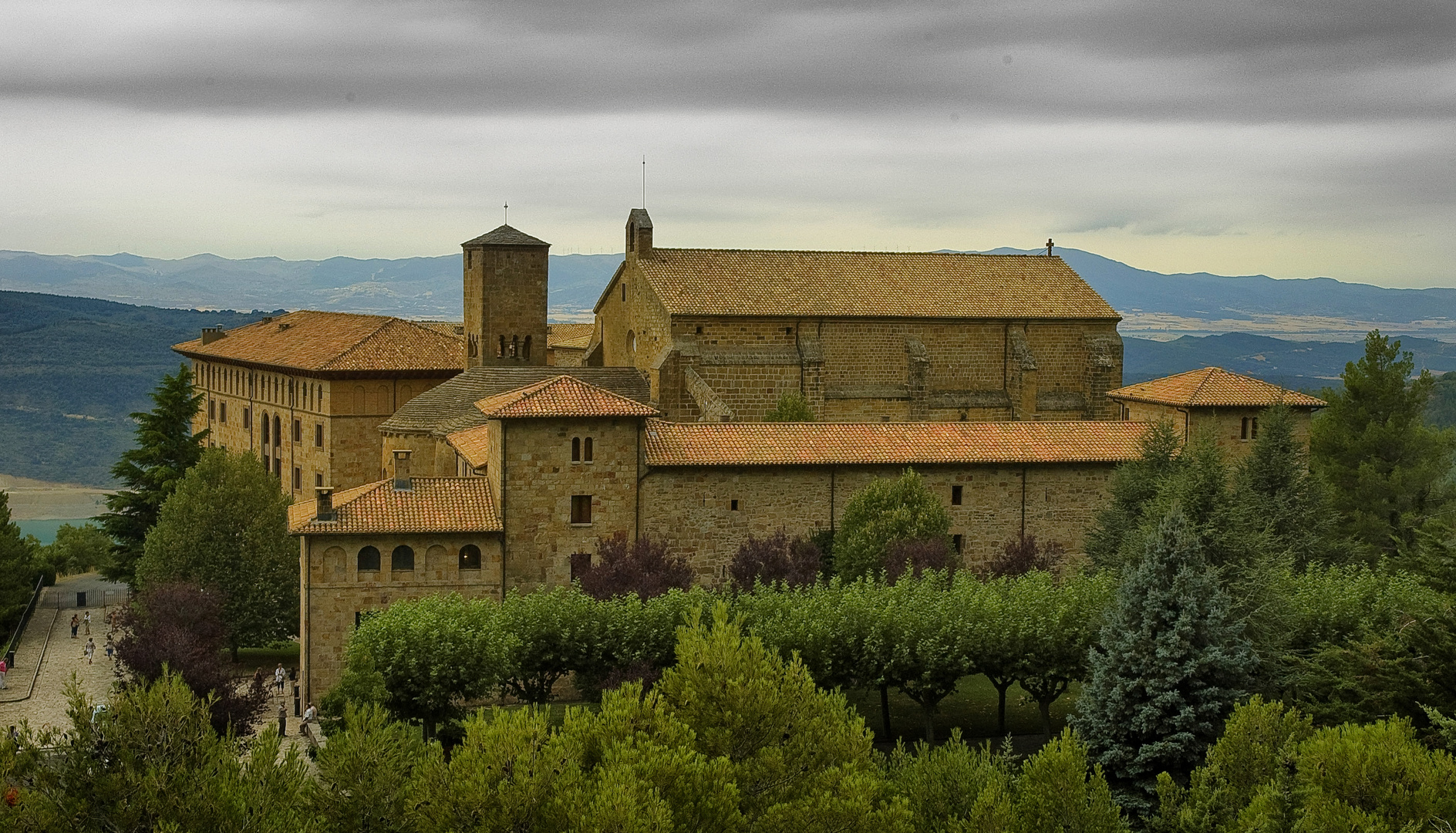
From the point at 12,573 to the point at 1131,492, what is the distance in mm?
39945

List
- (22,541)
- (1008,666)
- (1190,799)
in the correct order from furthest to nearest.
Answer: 1. (22,541)
2. (1008,666)
3. (1190,799)

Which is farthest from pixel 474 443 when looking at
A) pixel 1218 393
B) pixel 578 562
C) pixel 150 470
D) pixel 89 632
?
pixel 1218 393

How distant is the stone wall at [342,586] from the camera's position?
39.9 meters

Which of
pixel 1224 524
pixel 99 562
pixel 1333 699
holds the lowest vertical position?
pixel 99 562

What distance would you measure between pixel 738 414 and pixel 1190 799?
28.8 metres

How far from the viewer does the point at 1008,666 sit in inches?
1396

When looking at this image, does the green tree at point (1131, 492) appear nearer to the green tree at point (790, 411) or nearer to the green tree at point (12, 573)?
the green tree at point (790, 411)

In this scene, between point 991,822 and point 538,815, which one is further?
point 991,822

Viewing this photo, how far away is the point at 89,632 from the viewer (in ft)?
187

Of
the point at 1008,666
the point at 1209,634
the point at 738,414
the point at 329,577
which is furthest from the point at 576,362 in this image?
the point at 1209,634

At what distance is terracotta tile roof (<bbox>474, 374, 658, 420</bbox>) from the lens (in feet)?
134

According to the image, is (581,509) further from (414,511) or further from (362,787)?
(362,787)

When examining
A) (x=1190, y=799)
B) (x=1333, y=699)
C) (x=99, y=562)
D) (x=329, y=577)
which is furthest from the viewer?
(x=99, y=562)

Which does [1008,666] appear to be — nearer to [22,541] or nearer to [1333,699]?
[1333,699]
